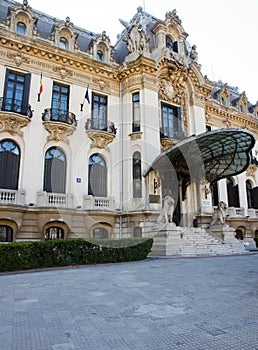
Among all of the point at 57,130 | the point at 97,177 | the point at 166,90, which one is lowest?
the point at 97,177

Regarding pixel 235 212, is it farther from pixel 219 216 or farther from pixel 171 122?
pixel 171 122

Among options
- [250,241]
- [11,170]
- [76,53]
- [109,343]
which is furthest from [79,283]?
[250,241]

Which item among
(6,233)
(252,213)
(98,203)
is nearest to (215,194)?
(252,213)

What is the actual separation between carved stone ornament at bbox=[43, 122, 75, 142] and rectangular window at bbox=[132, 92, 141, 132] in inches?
193

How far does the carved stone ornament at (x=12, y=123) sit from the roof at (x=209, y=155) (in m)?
8.60

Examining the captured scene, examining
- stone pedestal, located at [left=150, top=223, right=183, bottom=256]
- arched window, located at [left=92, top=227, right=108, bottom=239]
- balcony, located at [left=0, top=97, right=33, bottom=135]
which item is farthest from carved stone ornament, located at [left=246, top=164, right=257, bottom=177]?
balcony, located at [left=0, top=97, right=33, bottom=135]

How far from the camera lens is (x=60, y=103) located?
18.7 meters

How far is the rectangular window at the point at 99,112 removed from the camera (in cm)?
1942

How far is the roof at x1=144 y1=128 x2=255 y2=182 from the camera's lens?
16.2 meters

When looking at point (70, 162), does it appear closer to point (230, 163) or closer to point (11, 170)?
point (11, 170)

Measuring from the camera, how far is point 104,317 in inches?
169

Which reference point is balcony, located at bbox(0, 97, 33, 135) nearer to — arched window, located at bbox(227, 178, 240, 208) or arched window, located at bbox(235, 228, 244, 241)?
arched window, located at bbox(227, 178, 240, 208)

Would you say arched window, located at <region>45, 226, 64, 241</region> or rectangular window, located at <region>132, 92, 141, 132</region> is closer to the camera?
arched window, located at <region>45, 226, 64, 241</region>

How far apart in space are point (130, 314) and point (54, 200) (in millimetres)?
12478
